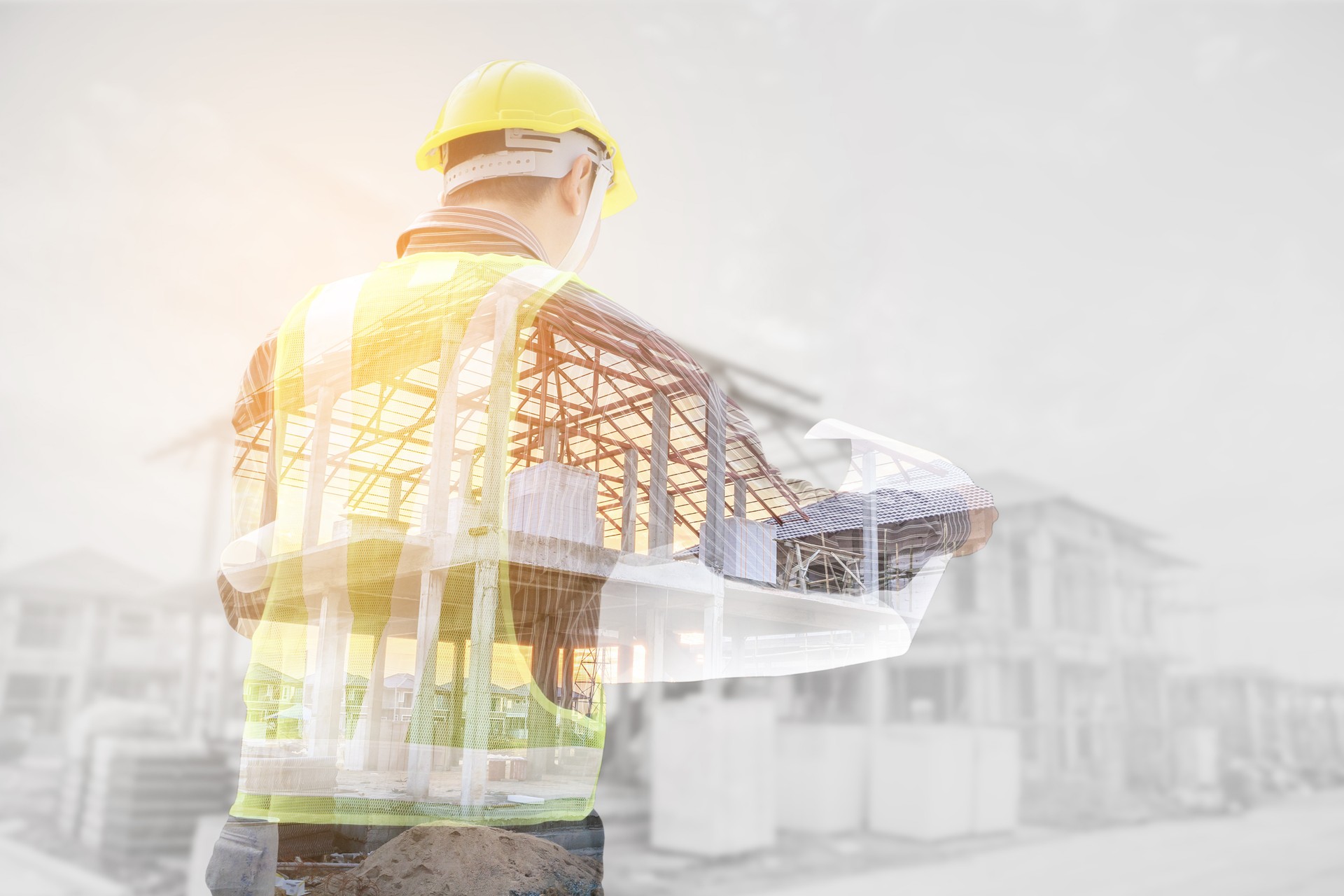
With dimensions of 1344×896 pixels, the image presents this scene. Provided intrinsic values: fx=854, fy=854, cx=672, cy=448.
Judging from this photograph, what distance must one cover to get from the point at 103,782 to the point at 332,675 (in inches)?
35.2

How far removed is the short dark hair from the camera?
Answer: 185 cm

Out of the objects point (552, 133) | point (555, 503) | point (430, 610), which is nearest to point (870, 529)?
point (555, 503)

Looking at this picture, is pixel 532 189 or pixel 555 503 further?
pixel 532 189

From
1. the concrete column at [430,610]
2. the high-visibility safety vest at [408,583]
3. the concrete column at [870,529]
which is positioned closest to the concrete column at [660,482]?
the high-visibility safety vest at [408,583]

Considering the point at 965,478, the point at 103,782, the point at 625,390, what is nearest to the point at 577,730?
the point at 625,390

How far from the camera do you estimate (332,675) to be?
1.67 meters

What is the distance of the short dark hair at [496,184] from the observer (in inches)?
72.9

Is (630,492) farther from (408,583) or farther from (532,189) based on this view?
(532,189)

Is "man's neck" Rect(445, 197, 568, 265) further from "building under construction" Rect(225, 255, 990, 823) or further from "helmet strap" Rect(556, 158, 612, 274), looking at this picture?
"building under construction" Rect(225, 255, 990, 823)

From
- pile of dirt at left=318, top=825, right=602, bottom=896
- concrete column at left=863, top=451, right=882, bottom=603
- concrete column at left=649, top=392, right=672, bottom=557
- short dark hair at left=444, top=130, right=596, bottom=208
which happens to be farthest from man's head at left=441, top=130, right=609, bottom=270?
pile of dirt at left=318, top=825, right=602, bottom=896

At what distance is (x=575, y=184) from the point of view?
6.19ft

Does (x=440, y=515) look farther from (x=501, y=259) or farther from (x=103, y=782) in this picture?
(x=103, y=782)

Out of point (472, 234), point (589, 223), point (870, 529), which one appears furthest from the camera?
point (589, 223)

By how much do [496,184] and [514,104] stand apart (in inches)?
6.7
